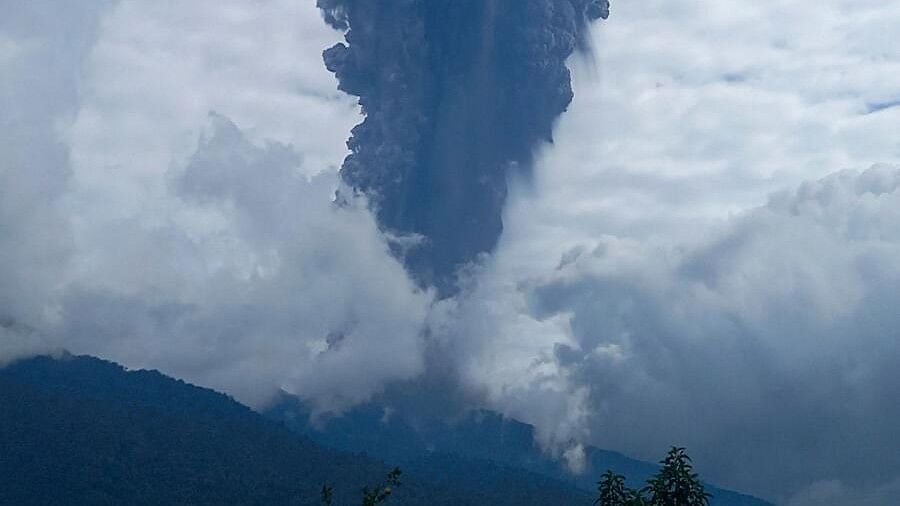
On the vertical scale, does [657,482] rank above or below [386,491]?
above

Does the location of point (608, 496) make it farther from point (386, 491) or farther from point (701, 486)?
point (386, 491)

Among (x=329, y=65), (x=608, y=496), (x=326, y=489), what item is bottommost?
(x=326, y=489)

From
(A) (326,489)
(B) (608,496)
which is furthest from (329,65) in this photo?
(A) (326,489)

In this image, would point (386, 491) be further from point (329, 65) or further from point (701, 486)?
point (329, 65)

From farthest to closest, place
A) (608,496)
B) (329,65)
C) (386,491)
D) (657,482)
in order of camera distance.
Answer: (329,65) → (608,496) → (657,482) → (386,491)

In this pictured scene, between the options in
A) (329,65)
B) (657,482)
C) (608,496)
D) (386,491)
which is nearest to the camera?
(386,491)

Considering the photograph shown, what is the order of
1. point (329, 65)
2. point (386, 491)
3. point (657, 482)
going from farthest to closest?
point (329, 65), point (657, 482), point (386, 491)

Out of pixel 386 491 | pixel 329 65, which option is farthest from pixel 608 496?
pixel 329 65

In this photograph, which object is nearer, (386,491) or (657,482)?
Answer: (386,491)

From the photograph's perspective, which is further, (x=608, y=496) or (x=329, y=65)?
(x=329, y=65)
